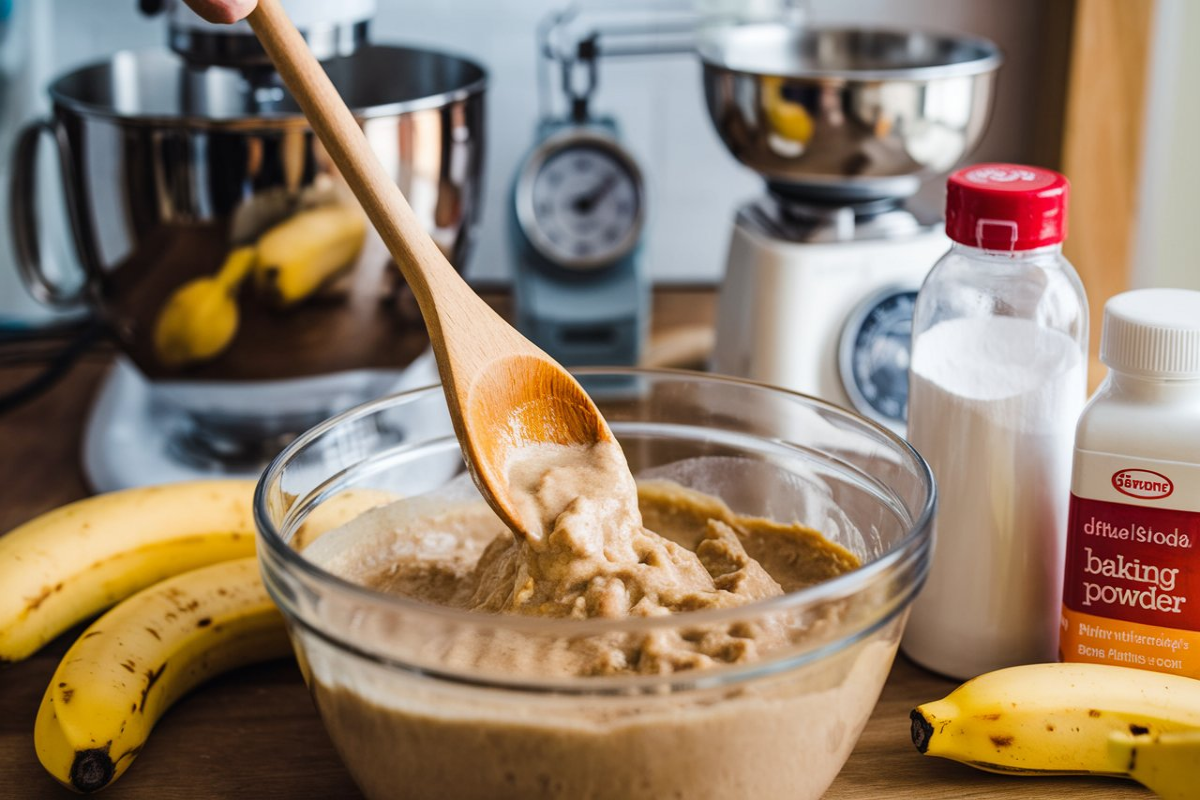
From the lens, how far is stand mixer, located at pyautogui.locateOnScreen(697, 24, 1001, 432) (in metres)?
1.27

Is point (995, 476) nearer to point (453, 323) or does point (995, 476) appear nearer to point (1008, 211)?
point (1008, 211)

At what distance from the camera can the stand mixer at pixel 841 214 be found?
4.17 feet

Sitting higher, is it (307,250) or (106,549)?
(307,250)

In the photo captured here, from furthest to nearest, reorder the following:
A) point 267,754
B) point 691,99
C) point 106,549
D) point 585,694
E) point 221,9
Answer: point 691,99 → point 106,549 → point 267,754 → point 221,9 → point 585,694

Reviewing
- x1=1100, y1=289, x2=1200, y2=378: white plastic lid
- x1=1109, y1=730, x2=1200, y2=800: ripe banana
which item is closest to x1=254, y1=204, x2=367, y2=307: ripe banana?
x1=1100, y1=289, x2=1200, y2=378: white plastic lid

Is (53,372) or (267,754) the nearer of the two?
(267,754)

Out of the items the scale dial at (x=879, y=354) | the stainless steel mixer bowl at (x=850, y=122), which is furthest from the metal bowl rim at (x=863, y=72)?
the scale dial at (x=879, y=354)

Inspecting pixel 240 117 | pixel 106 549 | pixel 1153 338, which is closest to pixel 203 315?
pixel 240 117

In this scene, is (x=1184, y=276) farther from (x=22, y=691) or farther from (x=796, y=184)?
(x=22, y=691)

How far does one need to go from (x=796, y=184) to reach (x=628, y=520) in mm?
627

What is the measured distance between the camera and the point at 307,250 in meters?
1.27

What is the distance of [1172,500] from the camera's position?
853 millimetres

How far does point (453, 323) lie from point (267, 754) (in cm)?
34

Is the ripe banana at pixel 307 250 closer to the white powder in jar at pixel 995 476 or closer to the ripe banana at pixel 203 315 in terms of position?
the ripe banana at pixel 203 315
